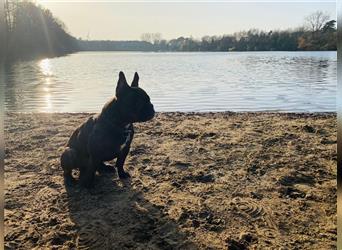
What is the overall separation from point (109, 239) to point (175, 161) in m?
2.60

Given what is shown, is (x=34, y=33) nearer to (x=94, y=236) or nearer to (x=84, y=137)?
(x=84, y=137)

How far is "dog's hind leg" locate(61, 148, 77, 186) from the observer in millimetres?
5086

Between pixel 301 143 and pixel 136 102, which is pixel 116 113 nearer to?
pixel 136 102

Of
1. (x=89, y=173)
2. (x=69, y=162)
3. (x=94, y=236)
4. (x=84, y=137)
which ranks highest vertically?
(x=84, y=137)

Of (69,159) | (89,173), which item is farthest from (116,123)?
(69,159)

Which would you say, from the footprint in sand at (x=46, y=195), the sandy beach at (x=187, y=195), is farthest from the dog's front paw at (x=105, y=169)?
the footprint in sand at (x=46, y=195)

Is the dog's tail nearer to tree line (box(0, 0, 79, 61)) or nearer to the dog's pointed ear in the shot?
the dog's pointed ear

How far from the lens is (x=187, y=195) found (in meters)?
4.79

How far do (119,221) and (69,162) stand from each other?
1.45 m

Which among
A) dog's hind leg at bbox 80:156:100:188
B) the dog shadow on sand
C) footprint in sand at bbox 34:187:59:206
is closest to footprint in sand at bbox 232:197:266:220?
the dog shadow on sand

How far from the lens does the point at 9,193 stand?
16.4 feet

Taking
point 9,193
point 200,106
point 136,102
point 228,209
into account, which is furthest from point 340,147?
point 200,106

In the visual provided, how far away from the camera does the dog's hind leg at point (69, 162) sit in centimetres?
509

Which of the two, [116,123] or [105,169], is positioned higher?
[116,123]
